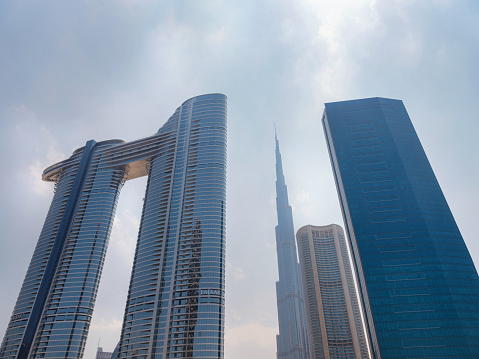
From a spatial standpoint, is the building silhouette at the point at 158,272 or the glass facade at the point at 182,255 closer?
the glass facade at the point at 182,255

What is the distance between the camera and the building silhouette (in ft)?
451

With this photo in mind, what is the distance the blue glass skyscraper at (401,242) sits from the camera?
118562 millimetres

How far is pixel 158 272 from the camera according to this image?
152875 millimetres

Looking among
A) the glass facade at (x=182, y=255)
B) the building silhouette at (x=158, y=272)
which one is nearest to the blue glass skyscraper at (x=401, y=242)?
the glass facade at (x=182, y=255)

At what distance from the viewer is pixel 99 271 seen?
600 feet

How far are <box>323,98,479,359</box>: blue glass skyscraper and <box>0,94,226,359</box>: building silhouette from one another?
60.3 m

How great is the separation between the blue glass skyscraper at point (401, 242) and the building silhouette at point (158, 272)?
60289 mm

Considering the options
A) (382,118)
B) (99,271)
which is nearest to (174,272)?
(99,271)

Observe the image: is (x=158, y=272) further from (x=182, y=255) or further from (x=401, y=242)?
(x=401, y=242)

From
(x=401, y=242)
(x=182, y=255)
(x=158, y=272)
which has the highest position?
(x=182, y=255)

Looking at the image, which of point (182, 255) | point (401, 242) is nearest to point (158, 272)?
point (182, 255)

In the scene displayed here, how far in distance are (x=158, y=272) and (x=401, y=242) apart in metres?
105

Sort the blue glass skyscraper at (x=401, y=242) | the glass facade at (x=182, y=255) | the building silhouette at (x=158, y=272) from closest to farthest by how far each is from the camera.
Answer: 1. the blue glass skyscraper at (x=401, y=242)
2. the glass facade at (x=182, y=255)
3. the building silhouette at (x=158, y=272)

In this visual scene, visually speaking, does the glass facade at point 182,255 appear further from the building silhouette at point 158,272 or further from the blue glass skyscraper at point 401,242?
the blue glass skyscraper at point 401,242
